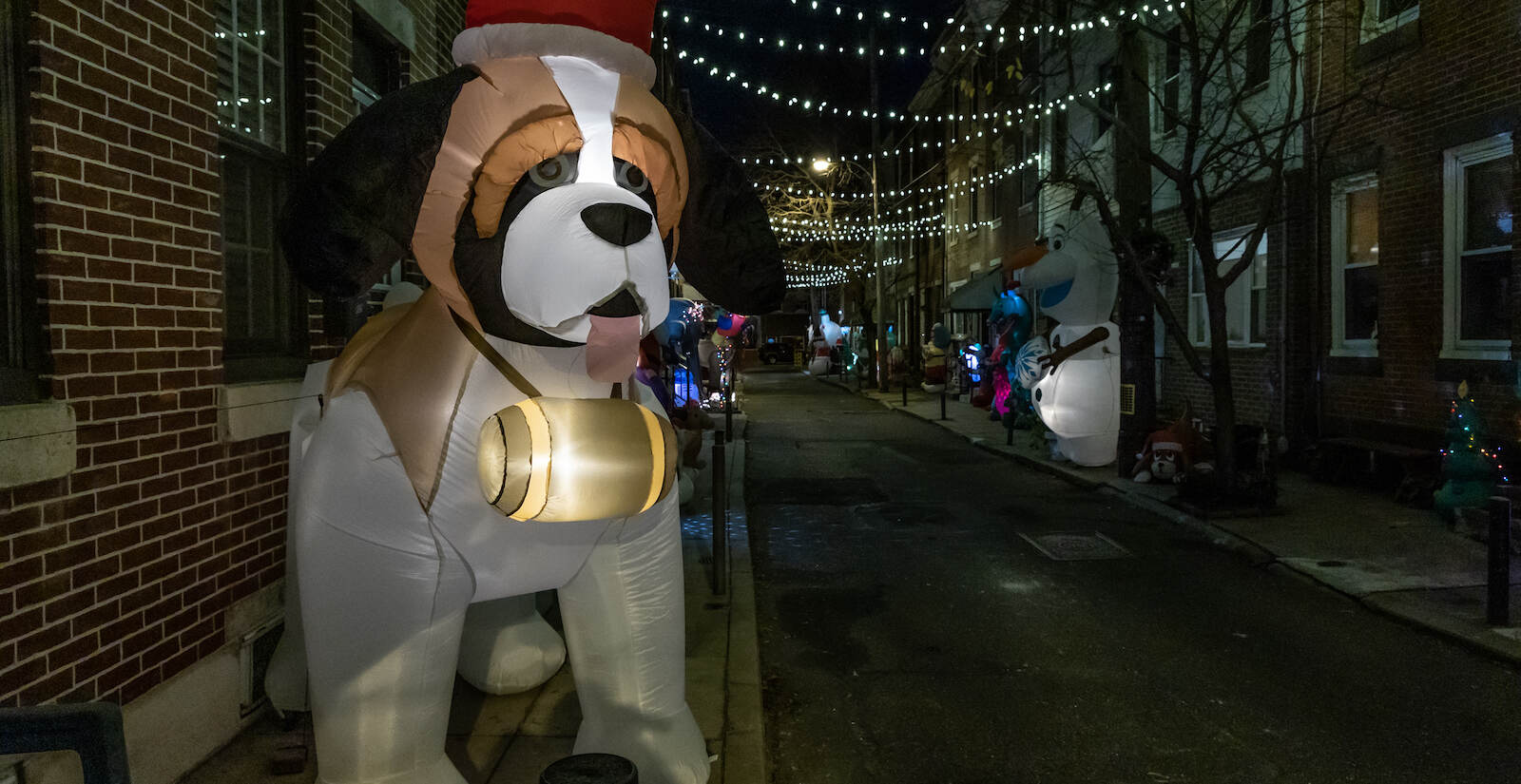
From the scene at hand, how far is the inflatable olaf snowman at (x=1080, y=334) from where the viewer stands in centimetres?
1106

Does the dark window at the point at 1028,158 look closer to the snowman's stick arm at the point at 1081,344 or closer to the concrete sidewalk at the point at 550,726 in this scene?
the snowman's stick arm at the point at 1081,344

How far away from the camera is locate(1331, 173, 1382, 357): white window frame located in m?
10.9

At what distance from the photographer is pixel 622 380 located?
118 inches

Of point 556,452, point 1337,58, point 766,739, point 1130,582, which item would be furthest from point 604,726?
point 1337,58

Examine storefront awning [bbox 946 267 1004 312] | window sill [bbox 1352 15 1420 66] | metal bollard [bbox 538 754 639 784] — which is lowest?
metal bollard [bbox 538 754 639 784]

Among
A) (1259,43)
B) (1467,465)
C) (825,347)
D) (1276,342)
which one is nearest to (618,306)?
(1467,465)

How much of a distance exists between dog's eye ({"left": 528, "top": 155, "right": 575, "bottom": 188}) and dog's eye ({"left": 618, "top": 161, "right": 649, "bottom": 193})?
0.15 metres

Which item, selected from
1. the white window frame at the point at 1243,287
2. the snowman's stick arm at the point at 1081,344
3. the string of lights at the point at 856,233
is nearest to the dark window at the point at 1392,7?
the white window frame at the point at 1243,287

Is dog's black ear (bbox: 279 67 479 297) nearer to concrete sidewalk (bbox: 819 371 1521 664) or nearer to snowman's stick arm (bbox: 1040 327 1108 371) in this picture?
concrete sidewalk (bbox: 819 371 1521 664)

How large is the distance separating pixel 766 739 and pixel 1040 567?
12.1 ft

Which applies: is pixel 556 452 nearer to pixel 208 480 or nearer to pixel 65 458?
pixel 65 458

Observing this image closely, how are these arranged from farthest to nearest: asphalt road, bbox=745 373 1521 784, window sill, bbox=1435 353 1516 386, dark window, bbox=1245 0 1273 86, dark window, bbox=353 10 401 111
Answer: dark window, bbox=1245 0 1273 86
window sill, bbox=1435 353 1516 386
dark window, bbox=353 10 401 111
asphalt road, bbox=745 373 1521 784

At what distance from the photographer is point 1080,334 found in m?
11.3

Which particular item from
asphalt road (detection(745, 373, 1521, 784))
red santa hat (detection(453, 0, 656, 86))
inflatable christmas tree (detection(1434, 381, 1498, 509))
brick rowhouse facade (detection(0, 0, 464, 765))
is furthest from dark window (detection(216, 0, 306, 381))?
inflatable christmas tree (detection(1434, 381, 1498, 509))
